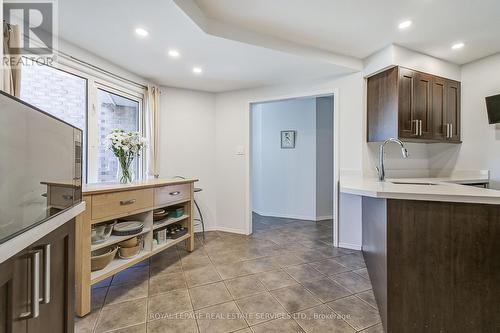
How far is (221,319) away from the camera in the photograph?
1.69 m

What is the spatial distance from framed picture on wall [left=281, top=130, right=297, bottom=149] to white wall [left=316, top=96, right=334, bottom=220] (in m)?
0.46

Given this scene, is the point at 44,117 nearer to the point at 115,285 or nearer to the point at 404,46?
the point at 115,285

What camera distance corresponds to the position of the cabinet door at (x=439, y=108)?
2.87 m

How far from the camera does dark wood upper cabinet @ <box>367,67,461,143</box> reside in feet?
8.59

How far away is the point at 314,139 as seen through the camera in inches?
176

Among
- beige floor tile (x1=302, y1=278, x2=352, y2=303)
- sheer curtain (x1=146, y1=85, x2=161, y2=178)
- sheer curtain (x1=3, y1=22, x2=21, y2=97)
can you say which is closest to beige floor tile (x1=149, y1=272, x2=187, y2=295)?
beige floor tile (x1=302, y1=278, x2=352, y2=303)

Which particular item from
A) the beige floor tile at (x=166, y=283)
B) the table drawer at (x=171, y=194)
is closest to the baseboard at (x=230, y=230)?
the table drawer at (x=171, y=194)

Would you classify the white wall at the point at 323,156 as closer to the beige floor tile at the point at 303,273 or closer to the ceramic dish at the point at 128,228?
the beige floor tile at the point at 303,273

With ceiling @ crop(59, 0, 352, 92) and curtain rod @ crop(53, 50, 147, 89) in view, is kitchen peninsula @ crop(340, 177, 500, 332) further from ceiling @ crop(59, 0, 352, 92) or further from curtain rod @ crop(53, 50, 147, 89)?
curtain rod @ crop(53, 50, 147, 89)

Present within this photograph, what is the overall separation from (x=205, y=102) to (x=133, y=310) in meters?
2.88

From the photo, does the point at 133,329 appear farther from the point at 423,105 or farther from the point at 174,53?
the point at 423,105

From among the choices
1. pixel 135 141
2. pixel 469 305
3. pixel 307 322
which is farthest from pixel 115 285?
pixel 469 305

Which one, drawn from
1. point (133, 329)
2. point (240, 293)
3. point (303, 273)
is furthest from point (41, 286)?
point (303, 273)

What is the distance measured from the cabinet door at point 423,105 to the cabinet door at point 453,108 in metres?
0.40
